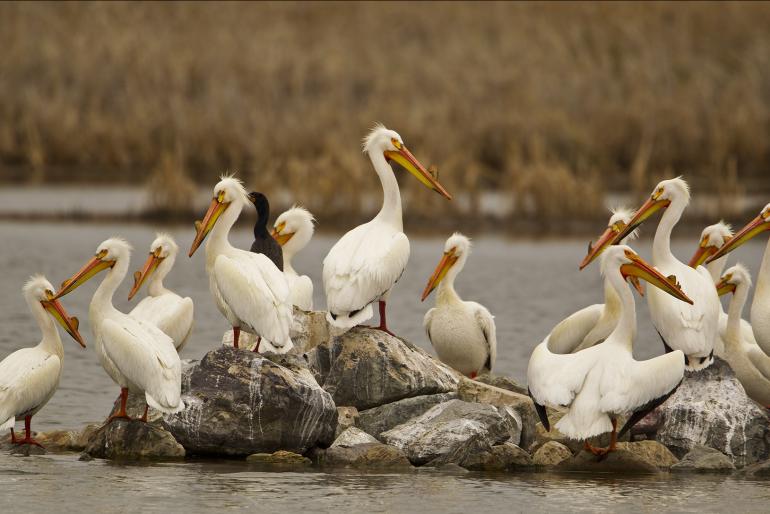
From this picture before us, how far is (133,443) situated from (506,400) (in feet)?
7.36

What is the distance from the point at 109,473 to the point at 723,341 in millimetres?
4151

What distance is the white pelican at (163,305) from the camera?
32.6 feet

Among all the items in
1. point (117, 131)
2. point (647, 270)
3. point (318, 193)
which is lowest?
point (647, 270)

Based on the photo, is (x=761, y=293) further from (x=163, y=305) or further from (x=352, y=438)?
(x=163, y=305)

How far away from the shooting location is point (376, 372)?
359 inches

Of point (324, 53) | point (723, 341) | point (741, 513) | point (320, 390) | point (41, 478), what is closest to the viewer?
point (741, 513)

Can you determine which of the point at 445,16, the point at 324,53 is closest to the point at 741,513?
the point at 324,53

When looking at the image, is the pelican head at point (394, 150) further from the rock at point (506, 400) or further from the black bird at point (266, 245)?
the rock at point (506, 400)

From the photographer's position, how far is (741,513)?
24.6ft

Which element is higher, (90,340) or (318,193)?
(318,193)

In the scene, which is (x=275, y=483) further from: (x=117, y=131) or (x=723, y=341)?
(x=117, y=131)

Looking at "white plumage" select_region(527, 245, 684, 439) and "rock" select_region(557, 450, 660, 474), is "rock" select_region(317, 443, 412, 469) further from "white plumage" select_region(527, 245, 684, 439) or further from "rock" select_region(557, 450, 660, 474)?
"rock" select_region(557, 450, 660, 474)

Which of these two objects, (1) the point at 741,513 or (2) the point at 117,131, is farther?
(2) the point at 117,131

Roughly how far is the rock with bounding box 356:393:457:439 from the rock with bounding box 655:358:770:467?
1.36 meters
